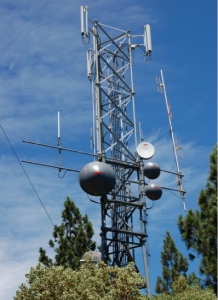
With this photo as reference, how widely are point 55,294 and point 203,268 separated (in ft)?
17.6

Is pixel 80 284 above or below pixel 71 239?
below

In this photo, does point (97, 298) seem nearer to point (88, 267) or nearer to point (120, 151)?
point (88, 267)

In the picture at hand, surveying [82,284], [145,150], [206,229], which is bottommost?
[82,284]

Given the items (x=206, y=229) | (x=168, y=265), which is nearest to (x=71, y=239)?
(x=168, y=265)

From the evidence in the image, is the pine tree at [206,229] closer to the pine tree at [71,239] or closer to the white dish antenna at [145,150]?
the white dish antenna at [145,150]

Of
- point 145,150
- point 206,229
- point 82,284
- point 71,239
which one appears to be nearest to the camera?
point 82,284

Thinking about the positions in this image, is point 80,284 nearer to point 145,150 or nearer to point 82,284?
point 82,284

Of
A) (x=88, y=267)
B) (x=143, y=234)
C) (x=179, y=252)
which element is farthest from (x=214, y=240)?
(x=179, y=252)

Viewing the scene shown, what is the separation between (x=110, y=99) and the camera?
51.0 ft

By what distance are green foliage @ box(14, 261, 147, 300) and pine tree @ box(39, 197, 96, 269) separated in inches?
404

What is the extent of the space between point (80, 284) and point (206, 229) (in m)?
4.60

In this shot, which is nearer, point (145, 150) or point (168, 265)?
point (145, 150)

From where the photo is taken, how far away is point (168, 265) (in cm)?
2431

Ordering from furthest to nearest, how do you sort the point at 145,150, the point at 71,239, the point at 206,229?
the point at 71,239
the point at 145,150
the point at 206,229
